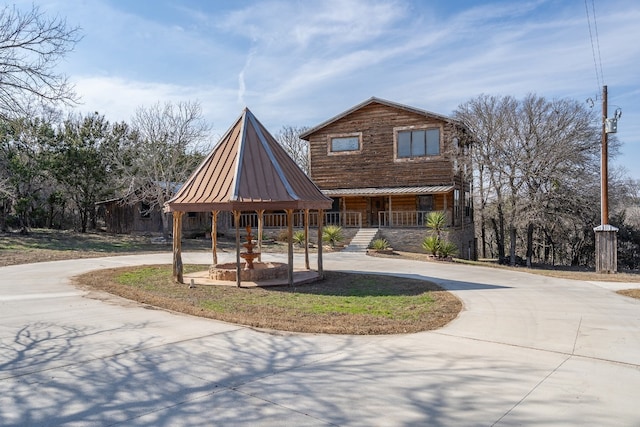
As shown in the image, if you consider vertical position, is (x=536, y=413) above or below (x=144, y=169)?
below

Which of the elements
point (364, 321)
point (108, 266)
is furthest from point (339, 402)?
point (108, 266)

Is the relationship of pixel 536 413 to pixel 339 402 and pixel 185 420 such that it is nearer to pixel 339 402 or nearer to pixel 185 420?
pixel 339 402

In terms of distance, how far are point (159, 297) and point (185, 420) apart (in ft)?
21.0

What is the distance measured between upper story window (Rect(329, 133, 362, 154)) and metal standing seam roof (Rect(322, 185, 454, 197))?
229cm

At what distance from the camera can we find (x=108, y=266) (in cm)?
1628

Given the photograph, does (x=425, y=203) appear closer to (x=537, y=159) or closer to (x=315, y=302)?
(x=537, y=159)

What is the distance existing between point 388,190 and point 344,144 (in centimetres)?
415

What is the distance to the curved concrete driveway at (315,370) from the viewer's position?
4363 mm

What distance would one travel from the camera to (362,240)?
960 inches

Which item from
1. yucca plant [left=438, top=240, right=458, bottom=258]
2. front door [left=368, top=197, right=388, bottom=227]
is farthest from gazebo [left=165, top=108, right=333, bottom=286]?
front door [left=368, top=197, right=388, bottom=227]

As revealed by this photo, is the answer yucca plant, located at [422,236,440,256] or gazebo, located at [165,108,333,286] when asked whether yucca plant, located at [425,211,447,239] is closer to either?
yucca plant, located at [422,236,440,256]

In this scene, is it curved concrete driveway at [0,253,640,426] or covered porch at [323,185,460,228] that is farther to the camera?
covered porch at [323,185,460,228]

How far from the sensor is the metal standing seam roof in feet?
82.4

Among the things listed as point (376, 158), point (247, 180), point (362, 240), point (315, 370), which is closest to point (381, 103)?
point (376, 158)
